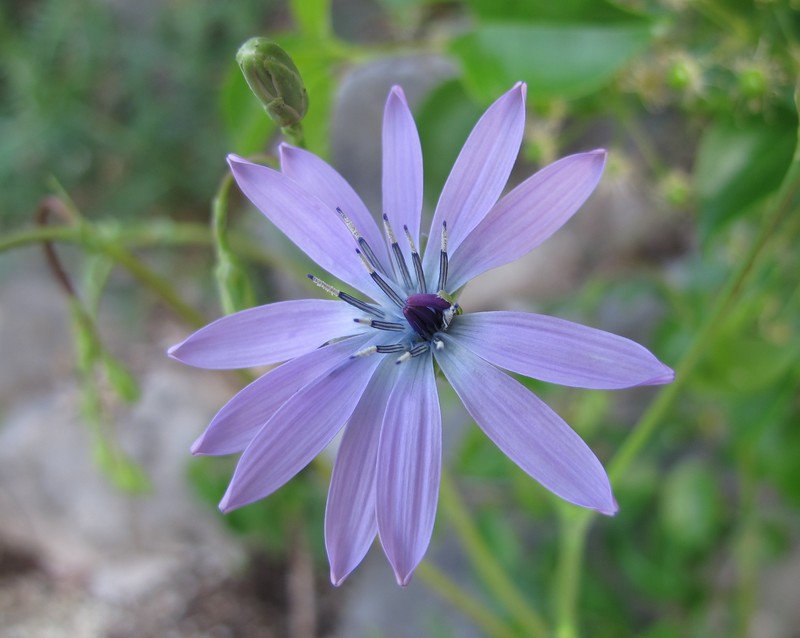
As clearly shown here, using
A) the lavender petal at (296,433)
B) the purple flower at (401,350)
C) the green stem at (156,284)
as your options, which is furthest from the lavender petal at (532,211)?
the green stem at (156,284)

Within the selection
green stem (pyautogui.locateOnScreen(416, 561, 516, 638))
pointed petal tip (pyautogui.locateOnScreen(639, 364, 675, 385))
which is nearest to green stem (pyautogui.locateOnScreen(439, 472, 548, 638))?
green stem (pyautogui.locateOnScreen(416, 561, 516, 638))

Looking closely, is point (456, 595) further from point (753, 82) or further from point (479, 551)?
point (753, 82)

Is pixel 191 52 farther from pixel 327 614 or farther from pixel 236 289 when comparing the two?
pixel 236 289

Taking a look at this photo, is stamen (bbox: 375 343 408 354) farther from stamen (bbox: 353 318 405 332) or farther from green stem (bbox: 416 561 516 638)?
green stem (bbox: 416 561 516 638)

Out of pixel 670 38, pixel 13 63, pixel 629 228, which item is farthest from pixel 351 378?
pixel 13 63

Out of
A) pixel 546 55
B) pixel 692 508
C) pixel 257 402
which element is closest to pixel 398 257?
pixel 257 402

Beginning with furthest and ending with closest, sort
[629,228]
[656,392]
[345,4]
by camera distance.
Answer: [345,4] → [629,228] → [656,392]
